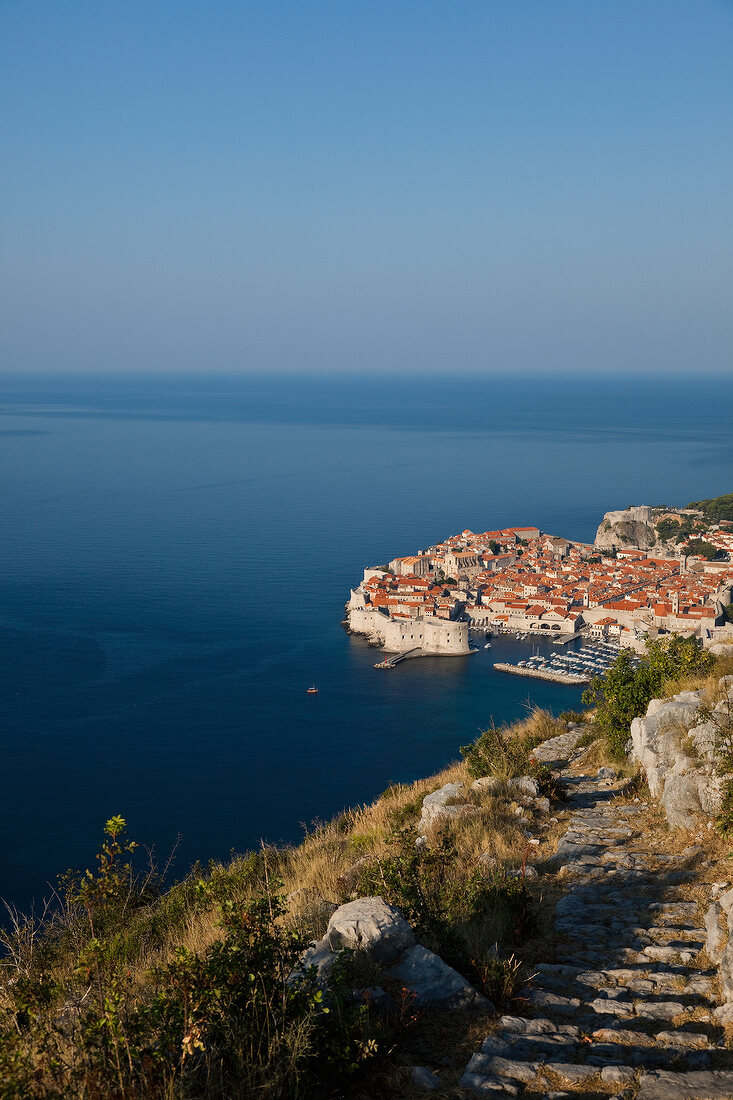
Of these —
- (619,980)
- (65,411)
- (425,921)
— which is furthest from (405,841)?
(65,411)

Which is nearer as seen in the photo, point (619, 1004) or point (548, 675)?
point (619, 1004)

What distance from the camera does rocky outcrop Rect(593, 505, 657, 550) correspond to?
52.7 meters

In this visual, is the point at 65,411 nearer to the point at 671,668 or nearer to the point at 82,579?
the point at 82,579

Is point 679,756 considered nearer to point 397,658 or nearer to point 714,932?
point 714,932

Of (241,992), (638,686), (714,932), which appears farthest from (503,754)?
(241,992)

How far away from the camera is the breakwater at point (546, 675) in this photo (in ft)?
106

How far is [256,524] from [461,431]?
228ft

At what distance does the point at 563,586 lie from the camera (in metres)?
43.4

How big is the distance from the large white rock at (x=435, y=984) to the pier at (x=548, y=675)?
2974 centimetres

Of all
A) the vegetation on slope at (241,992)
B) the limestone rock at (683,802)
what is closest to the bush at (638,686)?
the limestone rock at (683,802)

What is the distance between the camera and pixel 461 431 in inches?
4751

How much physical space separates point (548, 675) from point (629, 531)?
75.0ft

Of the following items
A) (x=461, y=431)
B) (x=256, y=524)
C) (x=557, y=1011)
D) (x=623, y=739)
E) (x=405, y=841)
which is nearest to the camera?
(x=557, y=1011)

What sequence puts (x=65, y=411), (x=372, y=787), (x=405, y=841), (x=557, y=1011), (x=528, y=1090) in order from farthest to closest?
(x=65, y=411) < (x=372, y=787) < (x=405, y=841) < (x=557, y=1011) < (x=528, y=1090)
